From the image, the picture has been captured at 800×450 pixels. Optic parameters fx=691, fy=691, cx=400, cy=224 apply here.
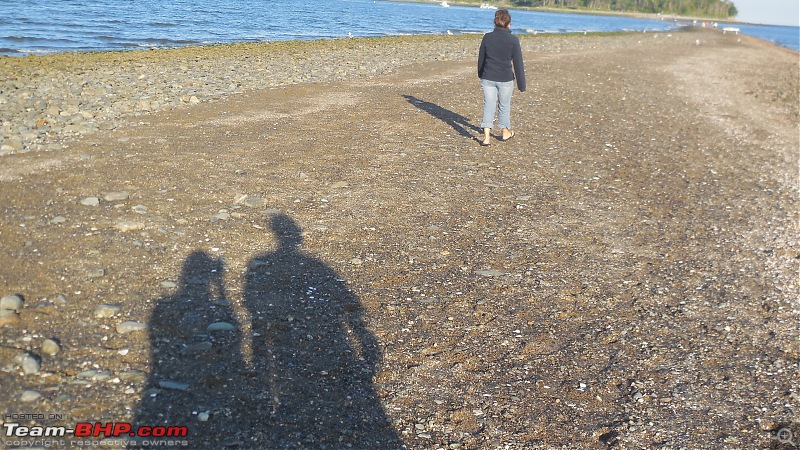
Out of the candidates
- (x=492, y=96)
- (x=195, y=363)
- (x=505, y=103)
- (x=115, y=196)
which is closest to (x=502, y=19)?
(x=492, y=96)

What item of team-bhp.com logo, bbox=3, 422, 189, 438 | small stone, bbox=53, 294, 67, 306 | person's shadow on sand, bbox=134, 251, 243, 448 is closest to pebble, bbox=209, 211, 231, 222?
person's shadow on sand, bbox=134, 251, 243, 448

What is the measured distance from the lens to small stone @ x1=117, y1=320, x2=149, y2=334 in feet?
17.0

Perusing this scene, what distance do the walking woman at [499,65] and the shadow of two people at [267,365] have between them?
6.83 metres

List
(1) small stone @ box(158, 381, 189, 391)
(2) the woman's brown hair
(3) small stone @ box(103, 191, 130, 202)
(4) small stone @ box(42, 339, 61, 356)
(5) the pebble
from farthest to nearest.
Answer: (2) the woman's brown hair, (3) small stone @ box(103, 191, 130, 202), (5) the pebble, (4) small stone @ box(42, 339, 61, 356), (1) small stone @ box(158, 381, 189, 391)

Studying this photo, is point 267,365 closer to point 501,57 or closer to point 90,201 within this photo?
point 90,201

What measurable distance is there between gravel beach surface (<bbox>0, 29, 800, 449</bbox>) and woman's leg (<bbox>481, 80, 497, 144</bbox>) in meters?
0.55

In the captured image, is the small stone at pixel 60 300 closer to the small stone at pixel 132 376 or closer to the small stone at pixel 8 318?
the small stone at pixel 8 318

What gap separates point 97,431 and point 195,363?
2.94 ft

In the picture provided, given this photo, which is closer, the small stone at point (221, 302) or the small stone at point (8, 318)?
the small stone at point (8, 318)

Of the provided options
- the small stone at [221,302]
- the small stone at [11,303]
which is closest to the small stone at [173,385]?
the small stone at [221,302]

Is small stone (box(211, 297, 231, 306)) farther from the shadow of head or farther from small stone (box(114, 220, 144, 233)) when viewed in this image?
small stone (box(114, 220, 144, 233))

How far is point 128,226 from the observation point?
7238 mm

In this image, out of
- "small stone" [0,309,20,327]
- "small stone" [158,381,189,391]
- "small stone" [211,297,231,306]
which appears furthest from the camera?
"small stone" [211,297,231,306]

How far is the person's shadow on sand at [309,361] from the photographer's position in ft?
14.0
